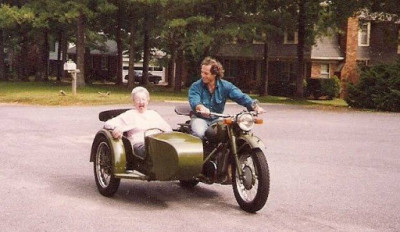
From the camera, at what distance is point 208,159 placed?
23.4 feet

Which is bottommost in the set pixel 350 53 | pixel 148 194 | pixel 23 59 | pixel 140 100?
pixel 148 194

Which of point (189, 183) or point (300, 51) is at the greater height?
point (300, 51)

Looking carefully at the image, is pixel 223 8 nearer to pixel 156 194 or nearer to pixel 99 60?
pixel 156 194

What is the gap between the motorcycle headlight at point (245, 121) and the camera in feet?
22.6

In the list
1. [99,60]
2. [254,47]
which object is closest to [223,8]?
[254,47]

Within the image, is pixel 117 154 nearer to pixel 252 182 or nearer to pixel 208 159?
pixel 208 159

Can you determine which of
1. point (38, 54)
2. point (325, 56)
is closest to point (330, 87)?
point (325, 56)

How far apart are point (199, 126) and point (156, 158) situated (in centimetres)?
72

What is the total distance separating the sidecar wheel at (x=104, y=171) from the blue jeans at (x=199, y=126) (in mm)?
1043

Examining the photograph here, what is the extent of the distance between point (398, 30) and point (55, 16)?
2139cm

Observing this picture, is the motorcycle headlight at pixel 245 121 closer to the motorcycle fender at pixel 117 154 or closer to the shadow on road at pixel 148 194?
the shadow on road at pixel 148 194

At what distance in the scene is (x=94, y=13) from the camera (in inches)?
1558

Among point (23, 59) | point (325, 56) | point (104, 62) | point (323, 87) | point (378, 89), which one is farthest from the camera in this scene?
point (104, 62)

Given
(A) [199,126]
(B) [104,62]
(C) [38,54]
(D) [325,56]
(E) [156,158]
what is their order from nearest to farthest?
1. (E) [156,158]
2. (A) [199,126]
3. (D) [325,56]
4. (C) [38,54]
5. (B) [104,62]
